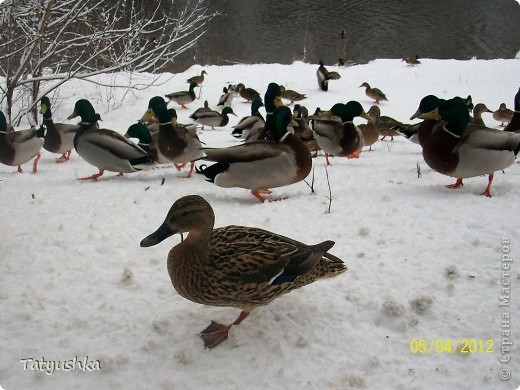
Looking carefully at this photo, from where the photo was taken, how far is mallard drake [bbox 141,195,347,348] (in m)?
2.22

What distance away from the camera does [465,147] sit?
4.27 metres

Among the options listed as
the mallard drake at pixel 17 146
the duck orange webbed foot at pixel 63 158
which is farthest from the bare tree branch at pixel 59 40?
the duck orange webbed foot at pixel 63 158

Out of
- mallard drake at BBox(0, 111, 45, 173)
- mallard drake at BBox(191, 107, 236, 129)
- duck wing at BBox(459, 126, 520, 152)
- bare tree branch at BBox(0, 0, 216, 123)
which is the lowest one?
mallard drake at BBox(191, 107, 236, 129)

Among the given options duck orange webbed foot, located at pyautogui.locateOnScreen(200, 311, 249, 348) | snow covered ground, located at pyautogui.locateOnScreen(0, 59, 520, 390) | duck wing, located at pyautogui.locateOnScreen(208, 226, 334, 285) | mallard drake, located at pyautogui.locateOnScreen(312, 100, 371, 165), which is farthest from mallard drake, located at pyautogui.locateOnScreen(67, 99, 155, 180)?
duck orange webbed foot, located at pyautogui.locateOnScreen(200, 311, 249, 348)

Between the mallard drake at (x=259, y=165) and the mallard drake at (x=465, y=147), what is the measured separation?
51.8 inches

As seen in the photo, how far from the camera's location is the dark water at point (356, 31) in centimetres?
2141

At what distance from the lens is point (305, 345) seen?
7.29 ft

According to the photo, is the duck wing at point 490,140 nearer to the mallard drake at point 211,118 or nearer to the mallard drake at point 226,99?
the mallard drake at point 211,118

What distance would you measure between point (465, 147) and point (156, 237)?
→ 3.28 m

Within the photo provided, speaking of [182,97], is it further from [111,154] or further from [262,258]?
[262,258]

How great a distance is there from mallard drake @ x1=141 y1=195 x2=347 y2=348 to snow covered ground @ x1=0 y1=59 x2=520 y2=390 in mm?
212

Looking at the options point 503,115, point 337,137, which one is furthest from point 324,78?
point 337,137

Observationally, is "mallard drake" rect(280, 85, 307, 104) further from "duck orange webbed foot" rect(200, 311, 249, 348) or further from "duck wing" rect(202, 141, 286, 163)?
"duck orange webbed foot" rect(200, 311, 249, 348)

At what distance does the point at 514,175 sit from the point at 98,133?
526cm
